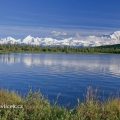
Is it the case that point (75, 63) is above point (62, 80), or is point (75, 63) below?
above

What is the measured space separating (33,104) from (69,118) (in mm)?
2192

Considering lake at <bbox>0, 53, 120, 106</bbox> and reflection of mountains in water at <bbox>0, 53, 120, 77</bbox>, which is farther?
reflection of mountains in water at <bbox>0, 53, 120, 77</bbox>

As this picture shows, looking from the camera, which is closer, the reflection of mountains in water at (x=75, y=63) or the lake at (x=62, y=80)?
the lake at (x=62, y=80)

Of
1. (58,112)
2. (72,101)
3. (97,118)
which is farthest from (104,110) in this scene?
(72,101)

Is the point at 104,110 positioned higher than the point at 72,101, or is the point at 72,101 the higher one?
the point at 104,110

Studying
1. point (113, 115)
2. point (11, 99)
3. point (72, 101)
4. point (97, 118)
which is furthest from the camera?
point (72, 101)

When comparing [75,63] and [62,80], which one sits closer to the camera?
[62,80]

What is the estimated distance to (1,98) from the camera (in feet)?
46.5

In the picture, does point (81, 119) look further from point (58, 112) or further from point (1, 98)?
point (1, 98)

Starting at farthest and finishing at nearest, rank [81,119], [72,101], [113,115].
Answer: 1. [72,101]
2. [113,115]
3. [81,119]

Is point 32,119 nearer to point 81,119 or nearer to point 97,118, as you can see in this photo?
point 81,119

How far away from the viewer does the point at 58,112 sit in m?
11.3

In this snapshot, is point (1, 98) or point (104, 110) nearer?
point (104, 110)

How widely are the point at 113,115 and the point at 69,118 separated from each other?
2.34 m
